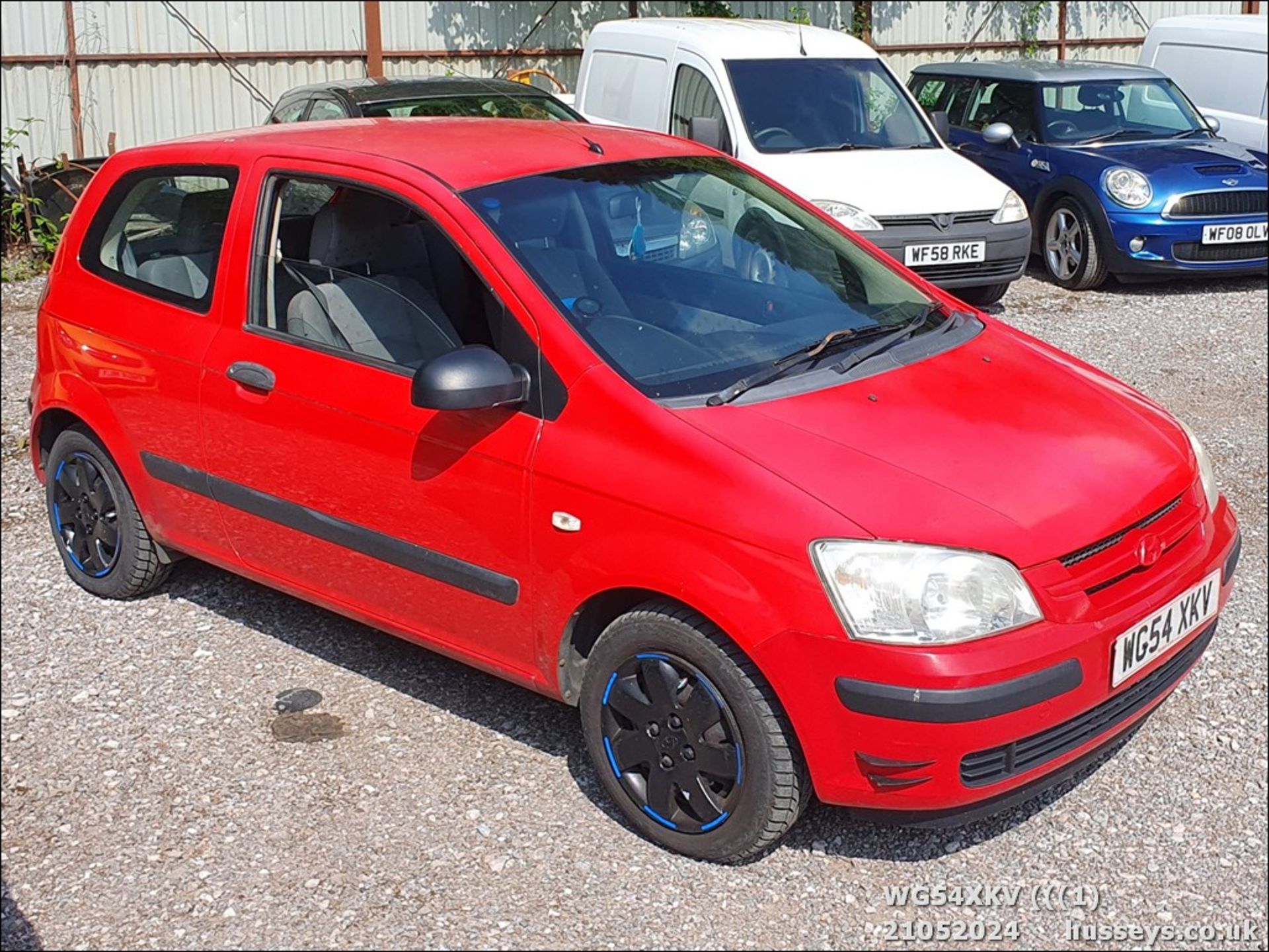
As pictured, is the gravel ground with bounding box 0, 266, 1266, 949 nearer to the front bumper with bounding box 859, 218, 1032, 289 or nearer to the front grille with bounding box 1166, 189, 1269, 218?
the front bumper with bounding box 859, 218, 1032, 289

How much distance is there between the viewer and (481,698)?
4.63 m

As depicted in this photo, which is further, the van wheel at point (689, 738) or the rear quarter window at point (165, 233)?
the rear quarter window at point (165, 233)

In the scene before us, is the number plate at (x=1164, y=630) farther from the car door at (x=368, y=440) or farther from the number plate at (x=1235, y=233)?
the number plate at (x=1235, y=233)

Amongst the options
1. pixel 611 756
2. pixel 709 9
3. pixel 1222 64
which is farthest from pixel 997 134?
pixel 611 756

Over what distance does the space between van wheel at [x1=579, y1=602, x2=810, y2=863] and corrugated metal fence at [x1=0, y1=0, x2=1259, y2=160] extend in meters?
11.3

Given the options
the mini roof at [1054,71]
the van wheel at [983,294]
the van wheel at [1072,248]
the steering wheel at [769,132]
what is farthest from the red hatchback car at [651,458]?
the mini roof at [1054,71]

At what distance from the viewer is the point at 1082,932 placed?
348cm

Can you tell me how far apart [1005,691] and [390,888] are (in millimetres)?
1552

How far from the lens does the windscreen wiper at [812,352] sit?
379 cm

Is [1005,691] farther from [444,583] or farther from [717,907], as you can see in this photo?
[444,583]

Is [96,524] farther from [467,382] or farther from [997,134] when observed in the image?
[997,134]

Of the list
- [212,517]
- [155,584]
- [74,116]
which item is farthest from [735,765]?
[74,116]

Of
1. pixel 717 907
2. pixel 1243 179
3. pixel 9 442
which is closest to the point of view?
pixel 717 907

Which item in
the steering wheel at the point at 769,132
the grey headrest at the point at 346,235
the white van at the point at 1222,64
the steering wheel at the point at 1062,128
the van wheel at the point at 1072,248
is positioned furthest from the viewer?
the white van at the point at 1222,64
